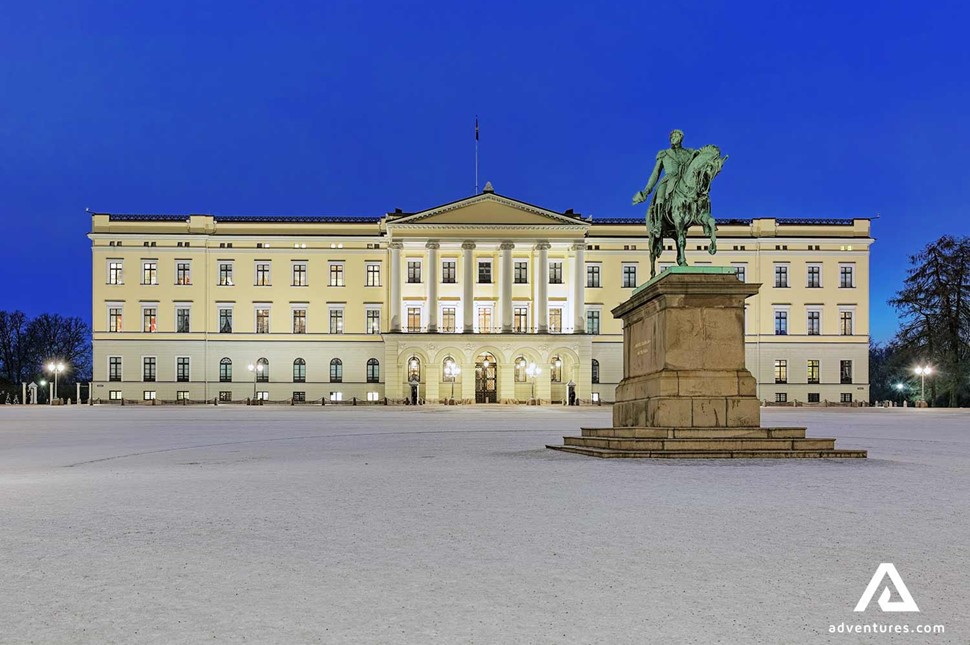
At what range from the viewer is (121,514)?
7.54 m

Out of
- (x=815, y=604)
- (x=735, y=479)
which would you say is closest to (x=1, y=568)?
(x=815, y=604)

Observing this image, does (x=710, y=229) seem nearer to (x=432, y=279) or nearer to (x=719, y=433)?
(x=719, y=433)

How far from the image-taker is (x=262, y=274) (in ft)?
217

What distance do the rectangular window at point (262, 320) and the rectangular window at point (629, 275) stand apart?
29966mm

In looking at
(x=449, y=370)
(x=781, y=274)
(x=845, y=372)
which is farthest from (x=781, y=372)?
(x=449, y=370)

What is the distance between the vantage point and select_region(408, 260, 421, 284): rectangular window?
64500 mm

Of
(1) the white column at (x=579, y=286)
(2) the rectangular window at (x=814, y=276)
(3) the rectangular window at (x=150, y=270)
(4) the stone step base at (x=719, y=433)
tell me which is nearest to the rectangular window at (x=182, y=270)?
(3) the rectangular window at (x=150, y=270)

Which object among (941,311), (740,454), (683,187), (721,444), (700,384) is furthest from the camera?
(941,311)

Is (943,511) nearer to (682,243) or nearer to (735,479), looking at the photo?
(735,479)

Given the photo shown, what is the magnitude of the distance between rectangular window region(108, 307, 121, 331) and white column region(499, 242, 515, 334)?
31.7 m

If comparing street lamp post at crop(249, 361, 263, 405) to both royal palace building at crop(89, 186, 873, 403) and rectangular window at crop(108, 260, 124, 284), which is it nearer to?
royal palace building at crop(89, 186, 873, 403)

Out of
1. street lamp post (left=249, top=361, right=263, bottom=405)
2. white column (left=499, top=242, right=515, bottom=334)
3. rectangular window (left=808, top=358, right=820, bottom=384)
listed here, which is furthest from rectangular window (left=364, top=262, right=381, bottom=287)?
rectangular window (left=808, top=358, right=820, bottom=384)

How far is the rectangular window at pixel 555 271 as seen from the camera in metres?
64.7

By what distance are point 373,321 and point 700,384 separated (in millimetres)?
54271
